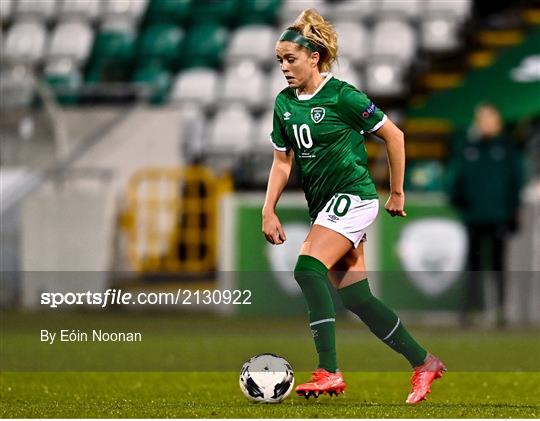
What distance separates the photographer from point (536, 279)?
431 inches

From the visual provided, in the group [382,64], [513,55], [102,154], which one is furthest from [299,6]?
[102,154]

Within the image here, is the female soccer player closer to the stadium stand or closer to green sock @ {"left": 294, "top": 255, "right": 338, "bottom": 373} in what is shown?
green sock @ {"left": 294, "top": 255, "right": 338, "bottom": 373}

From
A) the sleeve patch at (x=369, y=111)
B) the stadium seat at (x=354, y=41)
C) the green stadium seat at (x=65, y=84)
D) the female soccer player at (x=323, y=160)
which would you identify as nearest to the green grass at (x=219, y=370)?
the female soccer player at (x=323, y=160)

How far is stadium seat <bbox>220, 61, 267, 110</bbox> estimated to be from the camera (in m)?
15.6

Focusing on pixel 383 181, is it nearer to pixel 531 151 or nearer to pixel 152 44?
pixel 531 151

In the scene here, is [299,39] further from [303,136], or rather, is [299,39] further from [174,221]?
[174,221]

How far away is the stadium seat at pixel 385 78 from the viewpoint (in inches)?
602

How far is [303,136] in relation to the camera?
16.8 ft

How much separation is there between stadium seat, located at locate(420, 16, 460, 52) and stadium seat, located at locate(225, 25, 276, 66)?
5.91 ft

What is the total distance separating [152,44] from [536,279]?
273 inches

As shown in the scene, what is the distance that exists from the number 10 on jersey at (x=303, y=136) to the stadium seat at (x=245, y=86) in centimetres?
1048

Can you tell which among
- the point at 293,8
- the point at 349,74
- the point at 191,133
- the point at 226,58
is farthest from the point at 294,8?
the point at 191,133

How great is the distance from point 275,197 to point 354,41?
10.8 metres

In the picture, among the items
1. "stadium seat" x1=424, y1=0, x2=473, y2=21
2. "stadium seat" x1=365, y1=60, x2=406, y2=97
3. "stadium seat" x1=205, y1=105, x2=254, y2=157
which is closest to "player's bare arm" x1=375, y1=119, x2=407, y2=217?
"stadium seat" x1=205, y1=105, x2=254, y2=157
